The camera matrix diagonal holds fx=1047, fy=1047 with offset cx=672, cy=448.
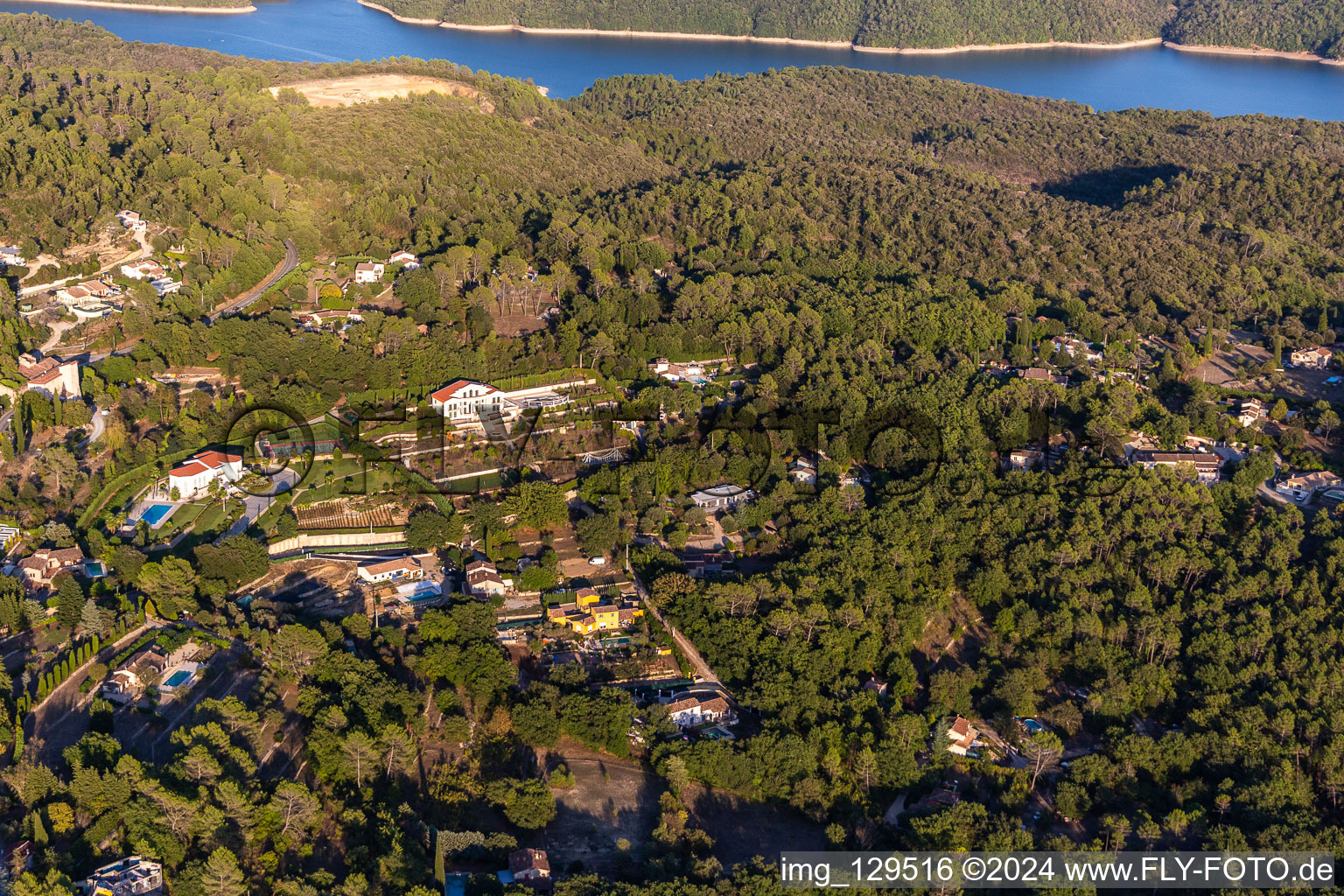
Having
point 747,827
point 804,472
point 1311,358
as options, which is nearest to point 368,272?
point 804,472

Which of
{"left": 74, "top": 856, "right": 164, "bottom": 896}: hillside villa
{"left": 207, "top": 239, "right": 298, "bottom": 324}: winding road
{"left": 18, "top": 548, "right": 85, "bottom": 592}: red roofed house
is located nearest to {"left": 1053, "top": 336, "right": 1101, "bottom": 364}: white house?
{"left": 207, "top": 239, "right": 298, "bottom": 324}: winding road

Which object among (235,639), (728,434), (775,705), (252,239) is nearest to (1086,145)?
(728,434)

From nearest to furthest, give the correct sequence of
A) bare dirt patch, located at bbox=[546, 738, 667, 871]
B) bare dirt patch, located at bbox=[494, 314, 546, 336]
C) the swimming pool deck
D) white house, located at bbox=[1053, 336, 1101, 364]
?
bare dirt patch, located at bbox=[546, 738, 667, 871]
the swimming pool deck
bare dirt patch, located at bbox=[494, 314, 546, 336]
white house, located at bbox=[1053, 336, 1101, 364]

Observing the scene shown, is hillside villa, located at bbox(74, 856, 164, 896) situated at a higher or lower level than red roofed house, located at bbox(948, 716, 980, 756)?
lower

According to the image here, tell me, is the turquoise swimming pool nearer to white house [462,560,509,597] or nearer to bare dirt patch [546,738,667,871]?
white house [462,560,509,597]

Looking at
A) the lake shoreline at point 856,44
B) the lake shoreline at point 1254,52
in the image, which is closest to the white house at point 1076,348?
the lake shoreline at point 856,44

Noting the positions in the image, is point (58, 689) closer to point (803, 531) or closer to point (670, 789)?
point (670, 789)

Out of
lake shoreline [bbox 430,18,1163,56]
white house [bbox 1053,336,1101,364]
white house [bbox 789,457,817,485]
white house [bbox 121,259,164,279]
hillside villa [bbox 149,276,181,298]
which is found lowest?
white house [bbox 789,457,817,485]
